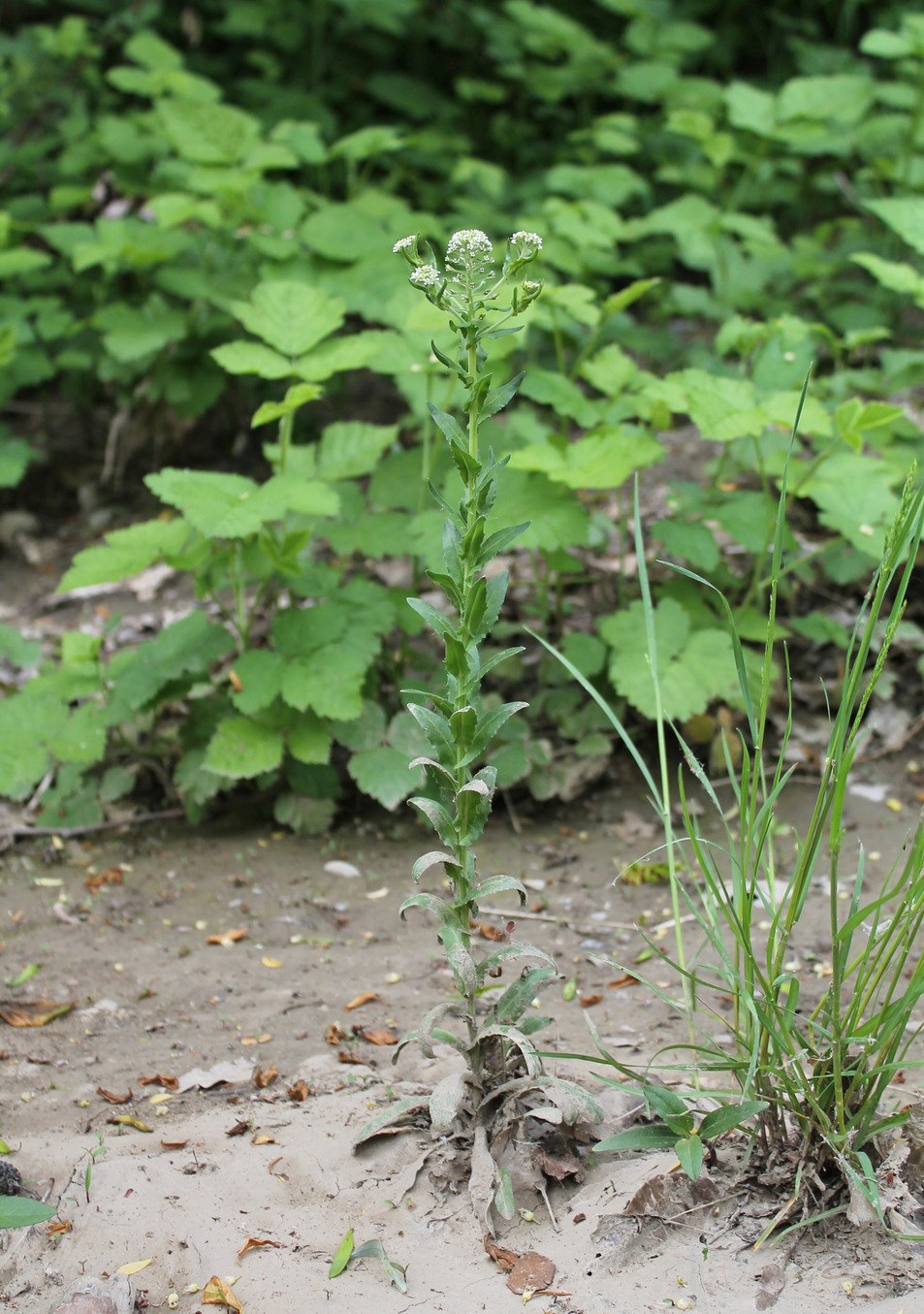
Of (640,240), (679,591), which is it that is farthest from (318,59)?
(679,591)

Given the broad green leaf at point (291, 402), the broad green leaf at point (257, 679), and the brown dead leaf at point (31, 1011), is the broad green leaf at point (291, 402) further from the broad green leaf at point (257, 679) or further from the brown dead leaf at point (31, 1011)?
the brown dead leaf at point (31, 1011)

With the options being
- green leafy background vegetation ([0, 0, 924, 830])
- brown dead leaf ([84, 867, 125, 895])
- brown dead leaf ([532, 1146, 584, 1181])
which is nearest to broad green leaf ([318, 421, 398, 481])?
green leafy background vegetation ([0, 0, 924, 830])

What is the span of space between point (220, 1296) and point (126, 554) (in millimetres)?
1627

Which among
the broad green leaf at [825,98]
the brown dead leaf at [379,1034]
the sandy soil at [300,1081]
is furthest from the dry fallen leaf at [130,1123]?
the broad green leaf at [825,98]

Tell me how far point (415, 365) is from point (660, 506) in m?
1.15

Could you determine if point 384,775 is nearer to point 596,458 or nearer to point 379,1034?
point 379,1034

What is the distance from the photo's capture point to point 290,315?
2836mm

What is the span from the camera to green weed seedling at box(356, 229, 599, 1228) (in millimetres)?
1562

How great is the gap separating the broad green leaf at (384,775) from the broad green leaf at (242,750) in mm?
182

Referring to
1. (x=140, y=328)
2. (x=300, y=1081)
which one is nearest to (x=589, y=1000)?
(x=300, y=1081)

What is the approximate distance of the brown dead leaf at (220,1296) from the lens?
1.53 meters

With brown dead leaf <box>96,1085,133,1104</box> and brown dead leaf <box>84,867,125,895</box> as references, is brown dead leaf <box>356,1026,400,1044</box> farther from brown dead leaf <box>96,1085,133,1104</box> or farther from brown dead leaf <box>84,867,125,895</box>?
Answer: brown dead leaf <box>84,867,125,895</box>

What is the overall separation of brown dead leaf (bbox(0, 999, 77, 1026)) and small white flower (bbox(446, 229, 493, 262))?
5.02 feet

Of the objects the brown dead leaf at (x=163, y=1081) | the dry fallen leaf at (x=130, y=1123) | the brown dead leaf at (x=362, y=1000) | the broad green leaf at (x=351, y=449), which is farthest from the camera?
the broad green leaf at (x=351, y=449)
